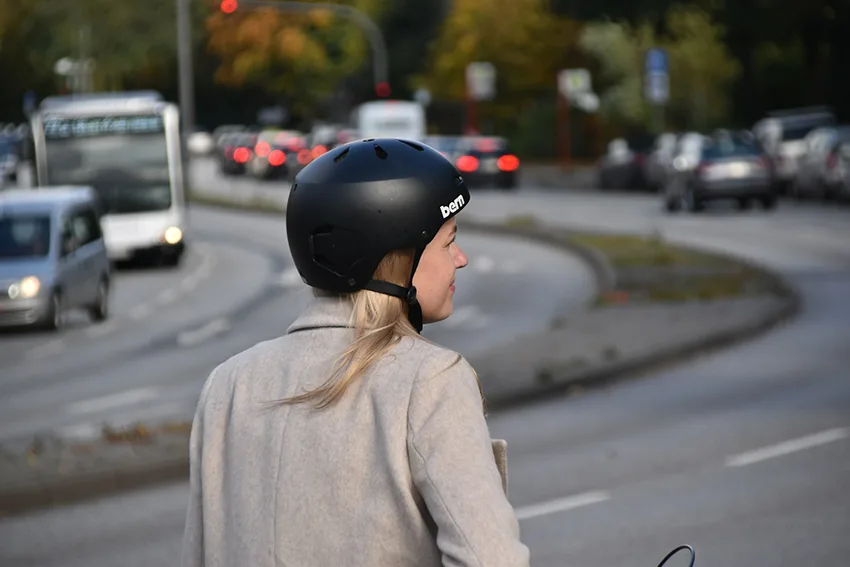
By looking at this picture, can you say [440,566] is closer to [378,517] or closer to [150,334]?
[378,517]

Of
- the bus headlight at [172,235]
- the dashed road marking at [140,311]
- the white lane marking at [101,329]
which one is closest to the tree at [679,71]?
the bus headlight at [172,235]

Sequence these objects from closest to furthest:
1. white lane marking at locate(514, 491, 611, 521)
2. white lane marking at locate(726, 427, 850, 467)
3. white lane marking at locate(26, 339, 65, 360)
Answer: white lane marking at locate(514, 491, 611, 521)
white lane marking at locate(726, 427, 850, 467)
white lane marking at locate(26, 339, 65, 360)

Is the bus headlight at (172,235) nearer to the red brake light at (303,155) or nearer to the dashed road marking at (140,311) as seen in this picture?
the dashed road marking at (140,311)

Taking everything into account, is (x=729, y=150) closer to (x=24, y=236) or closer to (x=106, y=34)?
(x=24, y=236)

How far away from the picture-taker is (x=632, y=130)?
6594 centimetres

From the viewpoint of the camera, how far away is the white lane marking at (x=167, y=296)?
26994 mm

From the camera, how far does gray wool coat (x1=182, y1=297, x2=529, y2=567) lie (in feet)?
8.54

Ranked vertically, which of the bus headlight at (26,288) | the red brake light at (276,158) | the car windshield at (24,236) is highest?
the car windshield at (24,236)

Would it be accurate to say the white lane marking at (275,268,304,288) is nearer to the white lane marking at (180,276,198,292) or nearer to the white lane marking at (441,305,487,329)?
the white lane marking at (180,276,198,292)

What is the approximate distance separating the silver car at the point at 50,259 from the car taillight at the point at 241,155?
5015cm

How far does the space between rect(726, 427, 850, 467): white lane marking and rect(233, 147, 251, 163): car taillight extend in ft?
210

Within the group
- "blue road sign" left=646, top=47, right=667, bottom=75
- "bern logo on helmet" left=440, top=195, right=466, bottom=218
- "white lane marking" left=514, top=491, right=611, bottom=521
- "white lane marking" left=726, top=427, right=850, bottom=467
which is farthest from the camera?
"blue road sign" left=646, top=47, right=667, bottom=75

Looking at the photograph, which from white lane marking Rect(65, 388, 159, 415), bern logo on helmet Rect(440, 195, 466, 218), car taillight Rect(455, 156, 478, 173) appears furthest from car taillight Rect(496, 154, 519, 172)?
bern logo on helmet Rect(440, 195, 466, 218)

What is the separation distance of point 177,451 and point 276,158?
2274 inches
